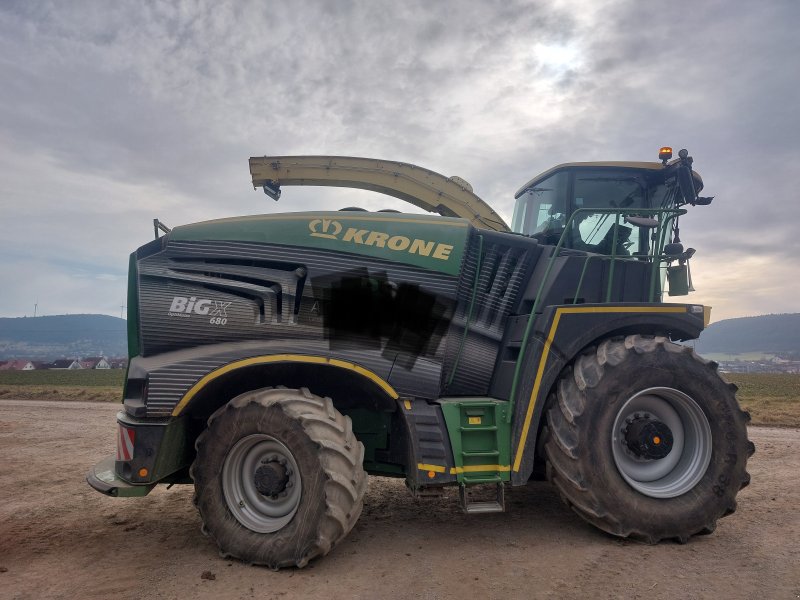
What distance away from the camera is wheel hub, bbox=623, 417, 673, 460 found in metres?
4.12

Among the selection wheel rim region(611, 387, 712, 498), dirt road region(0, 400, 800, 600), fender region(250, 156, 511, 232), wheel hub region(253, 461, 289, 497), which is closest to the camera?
dirt road region(0, 400, 800, 600)

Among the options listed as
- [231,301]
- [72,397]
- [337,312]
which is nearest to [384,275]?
[337,312]

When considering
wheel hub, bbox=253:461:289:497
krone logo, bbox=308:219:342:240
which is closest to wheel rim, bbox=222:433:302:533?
wheel hub, bbox=253:461:289:497

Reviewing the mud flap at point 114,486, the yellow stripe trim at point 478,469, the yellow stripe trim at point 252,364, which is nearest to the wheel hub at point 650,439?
the yellow stripe trim at point 478,469

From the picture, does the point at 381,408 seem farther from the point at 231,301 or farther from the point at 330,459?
the point at 231,301

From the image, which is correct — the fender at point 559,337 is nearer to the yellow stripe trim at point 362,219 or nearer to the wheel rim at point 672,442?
the wheel rim at point 672,442

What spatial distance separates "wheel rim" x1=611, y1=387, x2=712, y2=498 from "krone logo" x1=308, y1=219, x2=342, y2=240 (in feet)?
8.98

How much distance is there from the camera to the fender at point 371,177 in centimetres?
625

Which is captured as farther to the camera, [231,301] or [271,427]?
[231,301]

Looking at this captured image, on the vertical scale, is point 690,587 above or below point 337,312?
below

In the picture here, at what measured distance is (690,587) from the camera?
3.26 metres

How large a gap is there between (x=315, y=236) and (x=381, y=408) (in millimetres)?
1569

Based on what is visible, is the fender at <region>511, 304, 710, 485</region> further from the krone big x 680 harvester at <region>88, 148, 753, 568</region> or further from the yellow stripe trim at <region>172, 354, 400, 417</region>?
the yellow stripe trim at <region>172, 354, 400, 417</region>

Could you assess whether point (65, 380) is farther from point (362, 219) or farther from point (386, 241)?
point (386, 241)
